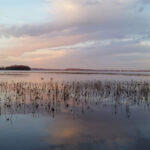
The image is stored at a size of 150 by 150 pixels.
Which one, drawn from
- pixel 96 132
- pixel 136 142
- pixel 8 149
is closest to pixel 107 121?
pixel 96 132

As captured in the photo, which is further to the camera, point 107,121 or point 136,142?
point 107,121

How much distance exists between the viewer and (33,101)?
998 centimetres

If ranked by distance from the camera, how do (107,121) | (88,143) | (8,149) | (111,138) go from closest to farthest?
(8,149) → (88,143) → (111,138) → (107,121)

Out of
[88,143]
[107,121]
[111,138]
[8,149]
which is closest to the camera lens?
[8,149]

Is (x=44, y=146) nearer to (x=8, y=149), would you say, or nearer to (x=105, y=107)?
(x=8, y=149)

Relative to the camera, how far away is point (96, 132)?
A: 5793 mm

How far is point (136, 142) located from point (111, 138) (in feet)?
2.20

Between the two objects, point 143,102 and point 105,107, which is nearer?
point 105,107

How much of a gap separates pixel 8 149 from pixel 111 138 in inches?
108

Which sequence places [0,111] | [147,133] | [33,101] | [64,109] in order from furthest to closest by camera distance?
[33,101] → [64,109] → [0,111] → [147,133]

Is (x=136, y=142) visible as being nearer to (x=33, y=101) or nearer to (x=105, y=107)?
(x=105, y=107)

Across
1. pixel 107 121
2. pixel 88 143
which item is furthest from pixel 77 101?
pixel 88 143

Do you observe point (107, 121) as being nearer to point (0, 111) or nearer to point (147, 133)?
point (147, 133)

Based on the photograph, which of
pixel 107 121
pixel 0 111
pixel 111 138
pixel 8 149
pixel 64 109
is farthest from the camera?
pixel 64 109
